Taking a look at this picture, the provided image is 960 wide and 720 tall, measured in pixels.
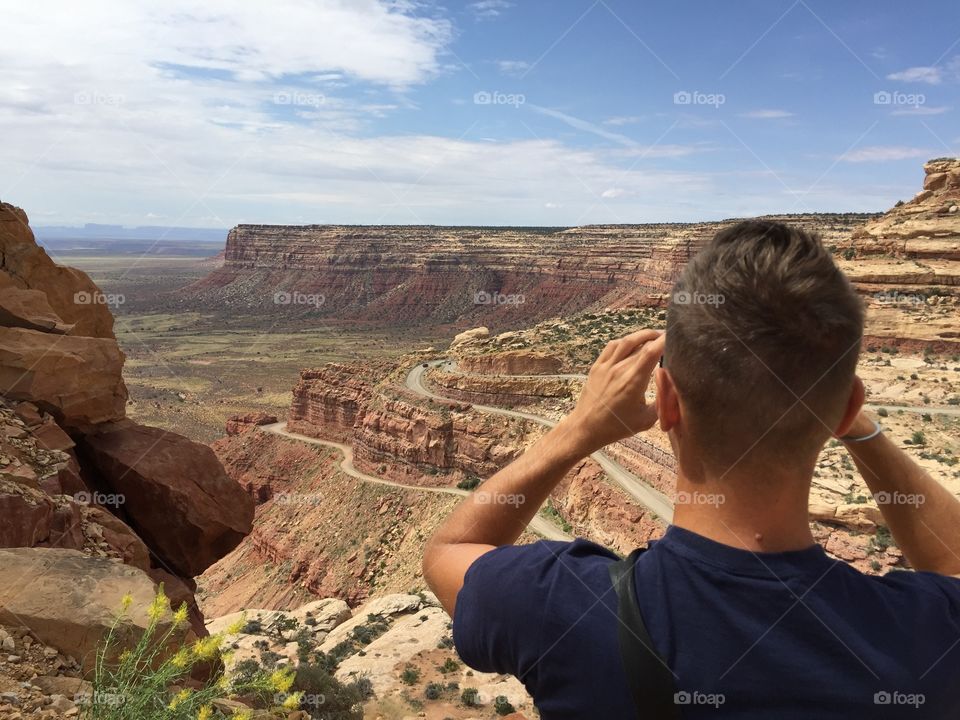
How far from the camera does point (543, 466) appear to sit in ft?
Result: 8.48

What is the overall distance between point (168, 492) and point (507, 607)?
1350 centimetres

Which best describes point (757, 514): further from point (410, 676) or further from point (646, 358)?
point (410, 676)

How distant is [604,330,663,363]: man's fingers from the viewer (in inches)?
109

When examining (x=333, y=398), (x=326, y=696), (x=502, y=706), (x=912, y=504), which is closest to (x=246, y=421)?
(x=333, y=398)

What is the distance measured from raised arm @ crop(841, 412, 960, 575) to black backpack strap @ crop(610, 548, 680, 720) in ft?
4.06

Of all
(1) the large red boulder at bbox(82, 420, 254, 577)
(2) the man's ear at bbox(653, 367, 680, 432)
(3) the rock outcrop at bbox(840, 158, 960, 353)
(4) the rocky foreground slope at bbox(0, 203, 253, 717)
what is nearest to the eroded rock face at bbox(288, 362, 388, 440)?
(1) the large red boulder at bbox(82, 420, 254, 577)

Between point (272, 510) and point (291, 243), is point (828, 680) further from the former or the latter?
point (291, 243)

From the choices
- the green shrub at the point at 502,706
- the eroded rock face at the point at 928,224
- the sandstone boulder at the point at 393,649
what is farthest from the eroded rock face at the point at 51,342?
the eroded rock face at the point at 928,224

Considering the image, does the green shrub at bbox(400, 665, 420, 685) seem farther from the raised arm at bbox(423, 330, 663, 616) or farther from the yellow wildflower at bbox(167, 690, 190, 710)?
the raised arm at bbox(423, 330, 663, 616)

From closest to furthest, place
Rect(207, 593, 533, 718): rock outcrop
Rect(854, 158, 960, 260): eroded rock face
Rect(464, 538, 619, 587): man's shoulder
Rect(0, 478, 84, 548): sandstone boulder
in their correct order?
Rect(464, 538, 619, 587): man's shoulder < Rect(0, 478, 84, 548): sandstone boulder < Rect(207, 593, 533, 718): rock outcrop < Rect(854, 158, 960, 260): eroded rock face

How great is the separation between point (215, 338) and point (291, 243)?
5580 centimetres

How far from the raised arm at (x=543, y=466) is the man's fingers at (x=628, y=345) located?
0.06m

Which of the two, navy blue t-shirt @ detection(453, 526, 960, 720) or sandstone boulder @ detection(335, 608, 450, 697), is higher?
navy blue t-shirt @ detection(453, 526, 960, 720)

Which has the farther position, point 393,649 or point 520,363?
point 520,363
